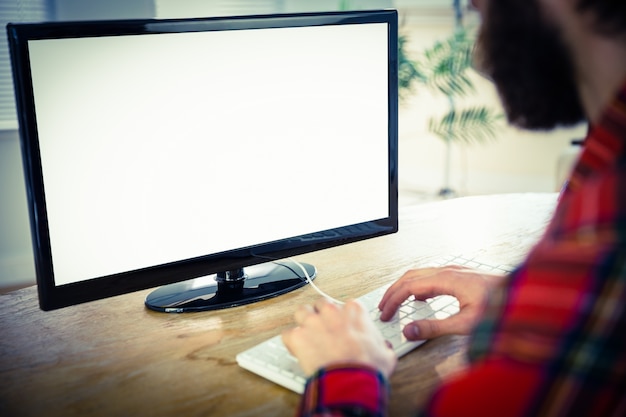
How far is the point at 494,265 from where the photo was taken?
4.00 ft

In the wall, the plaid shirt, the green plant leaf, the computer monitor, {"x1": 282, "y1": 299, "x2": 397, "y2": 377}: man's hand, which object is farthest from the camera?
the wall

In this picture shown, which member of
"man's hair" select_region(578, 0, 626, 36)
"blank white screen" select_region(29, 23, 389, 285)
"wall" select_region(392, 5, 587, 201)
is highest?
"man's hair" select_region(578, 0, 626, 36)

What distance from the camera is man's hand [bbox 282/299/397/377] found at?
76cm

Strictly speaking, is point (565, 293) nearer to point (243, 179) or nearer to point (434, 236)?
point (243, 179)

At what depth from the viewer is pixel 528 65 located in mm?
734

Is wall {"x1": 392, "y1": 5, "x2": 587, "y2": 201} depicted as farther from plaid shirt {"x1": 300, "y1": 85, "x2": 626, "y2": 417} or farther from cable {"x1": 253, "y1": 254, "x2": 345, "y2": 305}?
plaid shirt {"x1": 300, "y1": 85, "x2": 626, "y2": 417}

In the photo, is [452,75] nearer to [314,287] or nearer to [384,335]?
[314,287]

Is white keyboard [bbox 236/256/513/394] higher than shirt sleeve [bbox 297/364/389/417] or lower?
lower

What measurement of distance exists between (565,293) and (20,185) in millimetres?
3212

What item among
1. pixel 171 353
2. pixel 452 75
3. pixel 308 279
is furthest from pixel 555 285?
pixel 452 75

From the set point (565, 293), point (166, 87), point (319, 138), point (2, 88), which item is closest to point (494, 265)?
point (319, 138)

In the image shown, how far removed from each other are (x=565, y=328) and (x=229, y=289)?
0.72m

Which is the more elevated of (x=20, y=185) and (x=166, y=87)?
(x=166, y=87)

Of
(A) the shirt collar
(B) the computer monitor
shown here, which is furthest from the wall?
(A) the shirt collar
